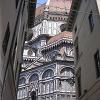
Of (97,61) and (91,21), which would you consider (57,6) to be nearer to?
(91,21)

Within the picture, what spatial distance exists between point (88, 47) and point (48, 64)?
109 ft

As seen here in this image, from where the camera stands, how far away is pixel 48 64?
4928 cm

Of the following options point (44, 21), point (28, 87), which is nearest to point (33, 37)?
point (44, 21)

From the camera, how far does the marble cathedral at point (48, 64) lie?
152ft

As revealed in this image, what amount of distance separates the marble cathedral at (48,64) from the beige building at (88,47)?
56.7 feet

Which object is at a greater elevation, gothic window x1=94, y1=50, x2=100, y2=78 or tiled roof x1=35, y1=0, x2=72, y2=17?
tiled roof x1=35, y1=0, x2=72, y2=17

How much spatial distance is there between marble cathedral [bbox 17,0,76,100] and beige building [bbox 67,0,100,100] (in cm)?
1729

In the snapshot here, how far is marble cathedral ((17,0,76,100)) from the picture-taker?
46375 mm

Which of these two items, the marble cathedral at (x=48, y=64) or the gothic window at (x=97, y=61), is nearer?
the gothic window at (x=97, y=61)

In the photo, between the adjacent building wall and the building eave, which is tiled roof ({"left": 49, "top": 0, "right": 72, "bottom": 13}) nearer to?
the building eave

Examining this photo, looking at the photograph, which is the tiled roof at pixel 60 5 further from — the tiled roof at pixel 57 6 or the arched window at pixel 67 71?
the arched window at pixel 67 71

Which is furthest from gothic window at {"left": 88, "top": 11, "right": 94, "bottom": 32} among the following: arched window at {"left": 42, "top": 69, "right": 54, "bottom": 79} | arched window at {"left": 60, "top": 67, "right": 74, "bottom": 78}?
arched window at {"left": 42, "top": 69, "right": 54, "bottom": 79}

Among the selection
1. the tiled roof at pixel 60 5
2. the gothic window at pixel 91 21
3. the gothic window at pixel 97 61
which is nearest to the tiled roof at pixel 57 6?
the tiled roof at pixel 60 5

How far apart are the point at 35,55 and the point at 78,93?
142 feet
